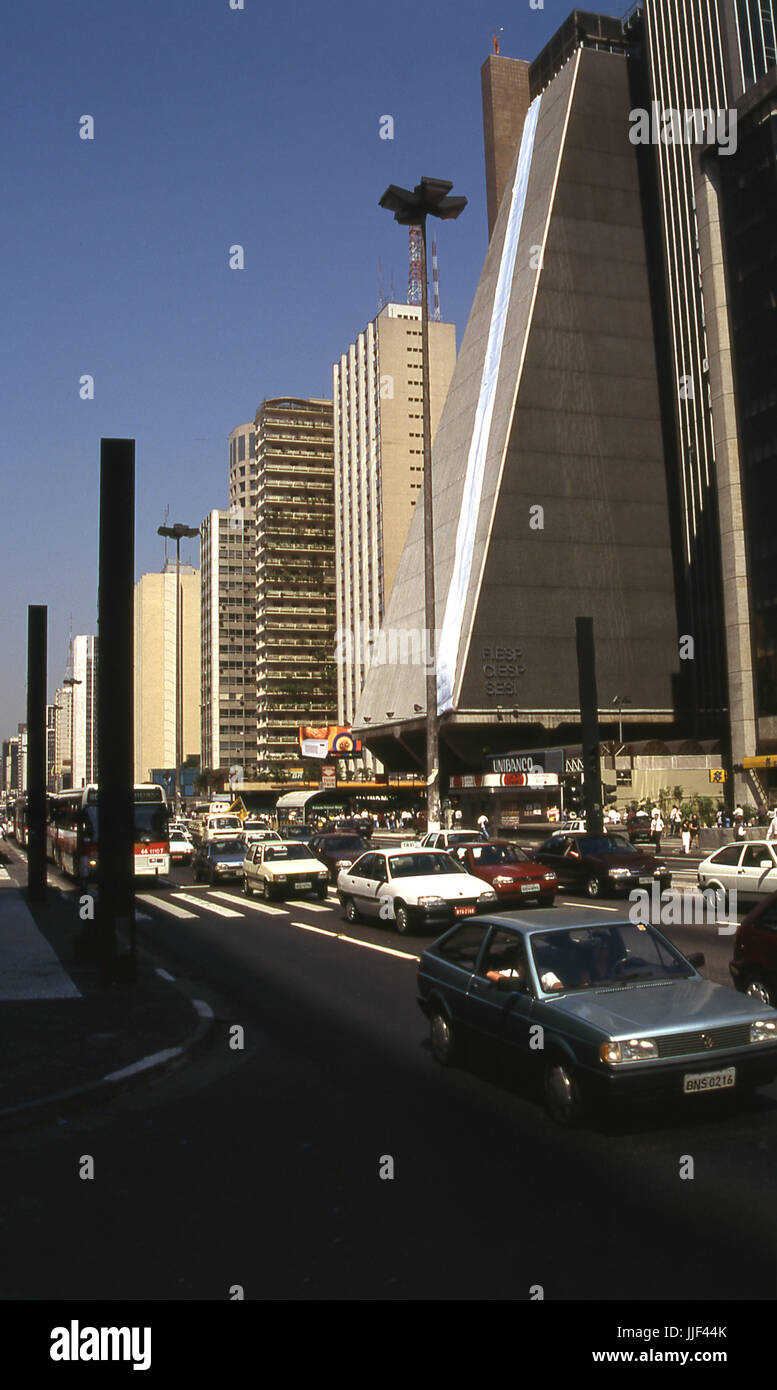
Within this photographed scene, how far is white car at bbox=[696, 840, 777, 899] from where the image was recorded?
20.4 metres

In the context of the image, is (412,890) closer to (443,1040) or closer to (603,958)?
(443,1040)

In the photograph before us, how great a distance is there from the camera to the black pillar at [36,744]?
2680cm

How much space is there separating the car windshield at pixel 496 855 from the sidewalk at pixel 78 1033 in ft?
27.4

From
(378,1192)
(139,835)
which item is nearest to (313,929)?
(139,835)

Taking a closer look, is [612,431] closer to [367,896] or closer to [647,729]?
[647,729]

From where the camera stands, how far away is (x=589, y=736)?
33344mm

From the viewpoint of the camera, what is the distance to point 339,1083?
9211mm

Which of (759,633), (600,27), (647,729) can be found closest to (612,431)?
(647,729)

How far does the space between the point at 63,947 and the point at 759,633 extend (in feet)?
166

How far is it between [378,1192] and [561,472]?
260 feet

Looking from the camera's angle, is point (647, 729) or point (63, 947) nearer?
point (63, 947)

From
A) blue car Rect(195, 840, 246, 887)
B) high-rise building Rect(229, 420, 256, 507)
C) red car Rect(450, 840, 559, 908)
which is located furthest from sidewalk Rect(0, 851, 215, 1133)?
high-rise building Rect(229, 420, 256, 507)

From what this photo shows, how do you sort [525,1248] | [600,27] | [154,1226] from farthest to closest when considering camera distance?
1. [600,27]
2. [154,1226]
3. [525,1248]

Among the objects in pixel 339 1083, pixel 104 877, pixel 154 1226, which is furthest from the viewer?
pixel 104 877
